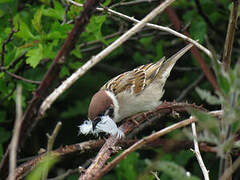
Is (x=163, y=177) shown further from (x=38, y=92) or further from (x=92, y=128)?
(x=38, y=92)

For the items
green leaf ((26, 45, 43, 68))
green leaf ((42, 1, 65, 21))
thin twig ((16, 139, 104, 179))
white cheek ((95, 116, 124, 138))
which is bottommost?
white cheek ((95, 116, 124, 138))

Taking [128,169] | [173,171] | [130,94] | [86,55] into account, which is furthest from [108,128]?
[86,55]

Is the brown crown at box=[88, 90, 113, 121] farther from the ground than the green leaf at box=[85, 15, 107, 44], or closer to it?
closer to it

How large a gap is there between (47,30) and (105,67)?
0.99 meters

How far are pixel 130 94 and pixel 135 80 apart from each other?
191 mm

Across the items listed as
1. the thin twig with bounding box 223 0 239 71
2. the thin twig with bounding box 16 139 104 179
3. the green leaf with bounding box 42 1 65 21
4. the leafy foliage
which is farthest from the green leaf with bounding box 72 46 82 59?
the thin twig with bounding box 223 0 239 71

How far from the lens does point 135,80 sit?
353 centimetres

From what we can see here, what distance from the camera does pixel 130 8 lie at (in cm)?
372

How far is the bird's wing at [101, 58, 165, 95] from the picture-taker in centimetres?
342

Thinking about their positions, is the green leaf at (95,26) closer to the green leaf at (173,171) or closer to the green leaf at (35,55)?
the green leaf at (35,55)

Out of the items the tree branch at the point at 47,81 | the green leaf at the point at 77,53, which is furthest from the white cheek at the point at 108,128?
the tree branch at the point at 47,81

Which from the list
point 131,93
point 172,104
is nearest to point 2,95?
point 131,93

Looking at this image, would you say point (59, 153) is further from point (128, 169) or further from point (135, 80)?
point (135, 80)

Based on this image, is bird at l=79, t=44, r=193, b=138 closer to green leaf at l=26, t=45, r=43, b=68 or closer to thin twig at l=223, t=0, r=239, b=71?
green leaf at l=26, t=45, r=43, b=68
